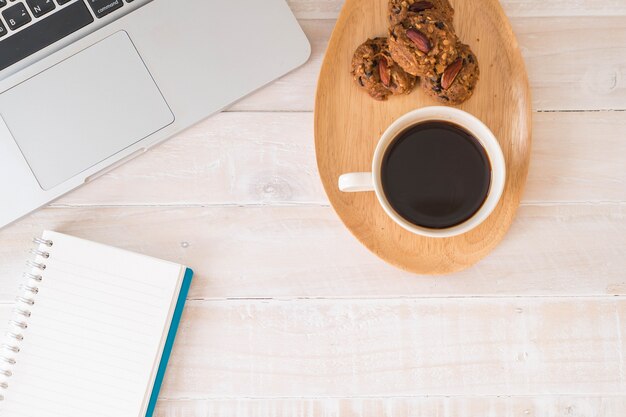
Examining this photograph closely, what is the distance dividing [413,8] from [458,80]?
0.08 m

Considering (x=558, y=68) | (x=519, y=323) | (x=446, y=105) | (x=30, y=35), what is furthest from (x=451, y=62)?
(x=30, y=35)

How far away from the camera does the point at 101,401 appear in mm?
668

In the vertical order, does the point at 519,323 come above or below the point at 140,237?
below

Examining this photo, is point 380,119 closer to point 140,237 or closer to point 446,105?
point 446,105

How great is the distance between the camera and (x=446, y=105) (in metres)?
0.65

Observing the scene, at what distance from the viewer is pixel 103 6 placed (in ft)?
2.19

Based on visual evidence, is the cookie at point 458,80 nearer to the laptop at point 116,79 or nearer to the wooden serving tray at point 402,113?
the wooden serving tray at point 402,113

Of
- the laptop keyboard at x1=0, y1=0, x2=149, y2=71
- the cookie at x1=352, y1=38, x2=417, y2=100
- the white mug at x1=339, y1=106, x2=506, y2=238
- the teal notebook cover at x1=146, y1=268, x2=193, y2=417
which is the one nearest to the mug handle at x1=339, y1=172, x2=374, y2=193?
the white mug at x1=339, y1=106, x2=506, y2=238

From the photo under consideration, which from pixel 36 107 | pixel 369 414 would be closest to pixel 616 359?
pixel 369 414

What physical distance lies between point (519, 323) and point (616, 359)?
0.11 m

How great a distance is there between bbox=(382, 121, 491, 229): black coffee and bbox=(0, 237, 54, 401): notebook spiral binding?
1.27 feet

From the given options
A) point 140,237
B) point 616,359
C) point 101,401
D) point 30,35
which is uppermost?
point 30,35

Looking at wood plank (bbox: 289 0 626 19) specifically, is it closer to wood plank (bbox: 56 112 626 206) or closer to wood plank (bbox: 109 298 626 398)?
wood plank (bbox: 56 112 626 206)

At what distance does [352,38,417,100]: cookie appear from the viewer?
2.07 feet
